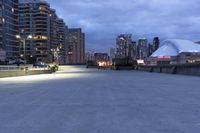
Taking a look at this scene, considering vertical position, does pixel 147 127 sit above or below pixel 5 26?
below

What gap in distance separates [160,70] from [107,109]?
175 ft

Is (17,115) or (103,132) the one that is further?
(17,115)

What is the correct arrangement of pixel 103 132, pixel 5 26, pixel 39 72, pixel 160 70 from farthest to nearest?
pixel 5 26 < pixel 160 70 < pixel 39 72 < pixel 103 132

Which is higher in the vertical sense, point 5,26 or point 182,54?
point 5,26

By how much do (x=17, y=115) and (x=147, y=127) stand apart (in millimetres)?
4224

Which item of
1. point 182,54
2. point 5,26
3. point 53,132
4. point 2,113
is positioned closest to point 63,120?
point 53,132

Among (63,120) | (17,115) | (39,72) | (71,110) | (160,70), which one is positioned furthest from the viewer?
(160,70)

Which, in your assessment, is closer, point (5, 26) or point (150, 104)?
point (150, 104)

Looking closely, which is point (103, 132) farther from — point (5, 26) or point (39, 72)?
point (5, 26)

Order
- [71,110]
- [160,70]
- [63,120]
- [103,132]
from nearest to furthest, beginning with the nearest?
1. [103,132]
2. [63,120]
3. [71,110]
4. [160,70]

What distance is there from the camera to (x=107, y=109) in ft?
42.0

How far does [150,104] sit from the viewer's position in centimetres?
1428

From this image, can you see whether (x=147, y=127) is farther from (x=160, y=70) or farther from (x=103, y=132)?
(x=160, y=70)

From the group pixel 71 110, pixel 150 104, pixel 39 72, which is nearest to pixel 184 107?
pixel 150 104
